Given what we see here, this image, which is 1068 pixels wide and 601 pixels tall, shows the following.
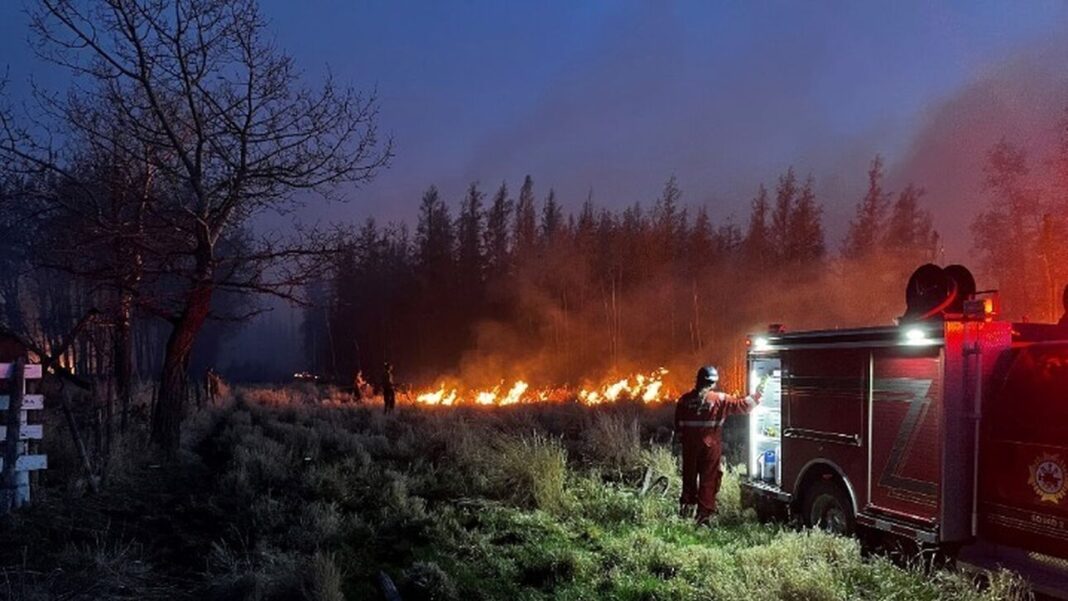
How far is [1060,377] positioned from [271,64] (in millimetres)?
10549

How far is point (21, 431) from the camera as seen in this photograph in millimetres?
9016

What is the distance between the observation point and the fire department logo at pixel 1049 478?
577cm

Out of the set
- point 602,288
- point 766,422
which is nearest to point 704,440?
point 766,422

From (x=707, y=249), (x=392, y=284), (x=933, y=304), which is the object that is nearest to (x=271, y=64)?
(x=933, y=304)

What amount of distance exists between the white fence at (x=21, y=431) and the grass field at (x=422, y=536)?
0.27m

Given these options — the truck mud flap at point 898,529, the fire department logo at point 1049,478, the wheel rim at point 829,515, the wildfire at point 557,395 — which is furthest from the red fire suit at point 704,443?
the wildfire at point 557,395

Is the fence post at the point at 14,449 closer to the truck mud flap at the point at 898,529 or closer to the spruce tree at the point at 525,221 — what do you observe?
the truck mud flap at the point at 898,529

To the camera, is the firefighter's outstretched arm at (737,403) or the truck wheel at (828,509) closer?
the truck wheel at (828,509)

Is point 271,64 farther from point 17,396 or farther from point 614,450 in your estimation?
point 614,450

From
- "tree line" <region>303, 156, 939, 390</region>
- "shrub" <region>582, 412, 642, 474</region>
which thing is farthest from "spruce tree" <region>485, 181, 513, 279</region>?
"shrub" <region>582, 412, 642, 474</region>

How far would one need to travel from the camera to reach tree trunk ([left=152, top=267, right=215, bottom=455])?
501 inches

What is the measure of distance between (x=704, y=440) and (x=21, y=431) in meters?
7.27

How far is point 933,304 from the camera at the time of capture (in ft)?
24.5

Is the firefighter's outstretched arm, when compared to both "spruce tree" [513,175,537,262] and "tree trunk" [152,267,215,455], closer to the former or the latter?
"tree trunk" [152,267,215,455]
